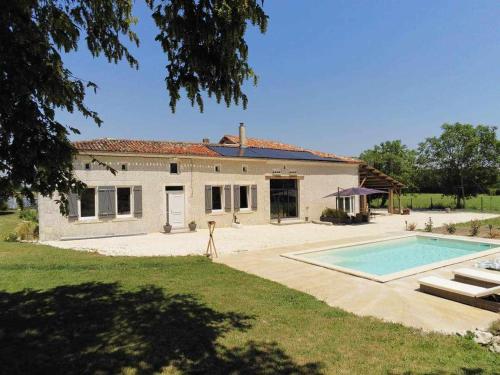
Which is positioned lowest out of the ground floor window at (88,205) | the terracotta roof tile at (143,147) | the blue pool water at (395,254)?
the blue pool water at (395,254)

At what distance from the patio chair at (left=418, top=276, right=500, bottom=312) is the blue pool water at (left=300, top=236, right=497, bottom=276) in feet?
10.4

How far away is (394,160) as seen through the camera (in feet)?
129

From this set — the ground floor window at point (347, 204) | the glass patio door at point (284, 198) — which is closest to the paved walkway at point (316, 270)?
the glass patio door at point (284, 198)

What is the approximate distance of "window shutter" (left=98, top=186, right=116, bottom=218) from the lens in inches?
669

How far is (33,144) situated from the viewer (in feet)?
14.0

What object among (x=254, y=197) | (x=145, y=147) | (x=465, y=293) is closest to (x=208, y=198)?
(x=254, y=197)

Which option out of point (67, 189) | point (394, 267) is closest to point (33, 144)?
point (67, 189)

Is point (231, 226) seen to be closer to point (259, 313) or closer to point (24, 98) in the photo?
point (259, 313)

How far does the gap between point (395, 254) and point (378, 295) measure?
7.13m

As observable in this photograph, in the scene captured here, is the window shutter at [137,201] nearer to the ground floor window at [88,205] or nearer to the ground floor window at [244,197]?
the ground floor window at [88,205]

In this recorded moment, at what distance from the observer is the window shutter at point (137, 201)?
18000 mm

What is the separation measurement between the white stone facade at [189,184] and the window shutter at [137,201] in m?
0.22

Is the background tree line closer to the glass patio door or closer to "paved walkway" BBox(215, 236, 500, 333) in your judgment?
the glass patio door

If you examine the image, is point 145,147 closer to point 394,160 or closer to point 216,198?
point 216,198
